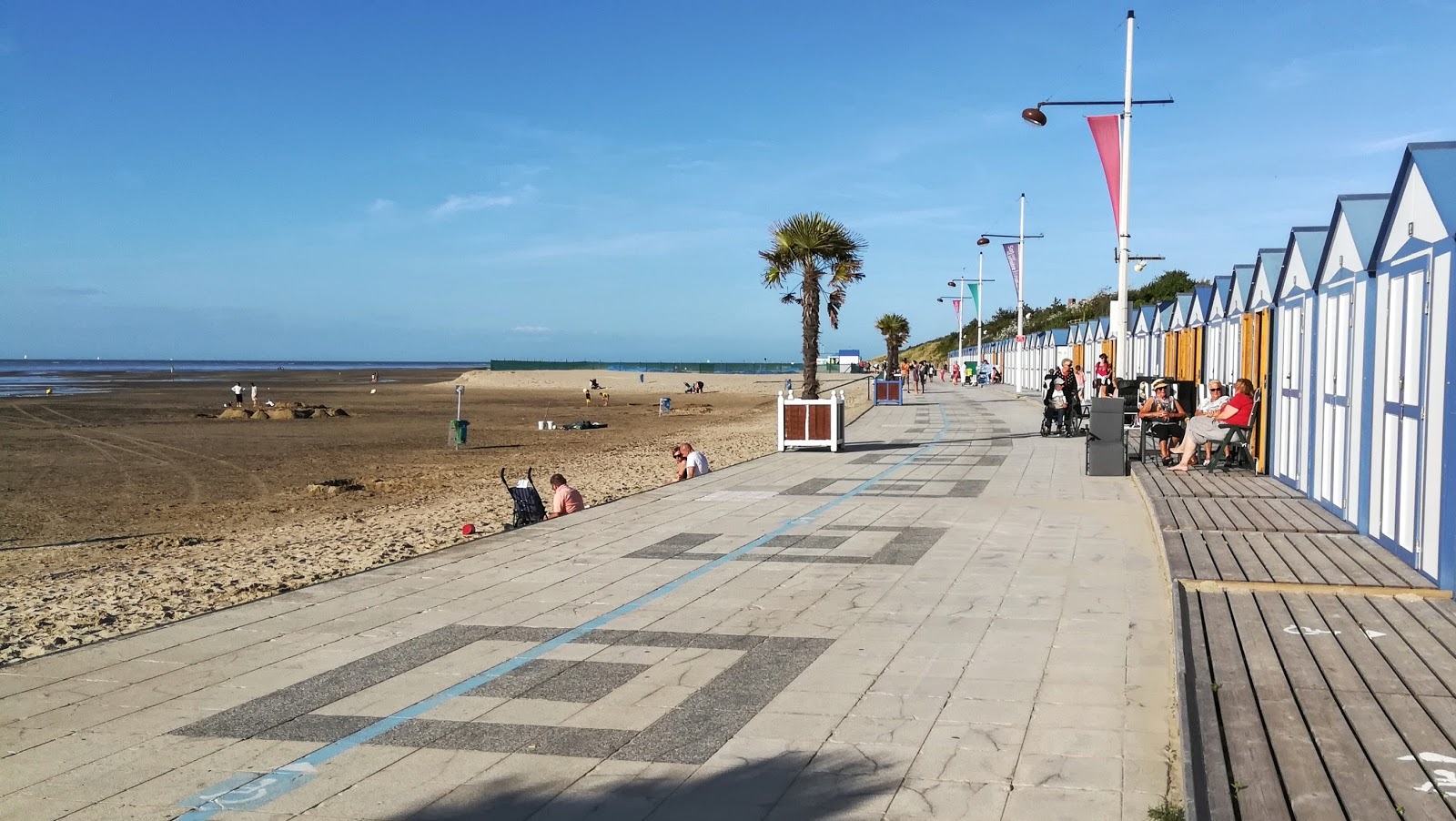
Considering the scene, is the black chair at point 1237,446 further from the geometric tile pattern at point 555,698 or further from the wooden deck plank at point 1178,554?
the geometric tile pattern at point 555,698

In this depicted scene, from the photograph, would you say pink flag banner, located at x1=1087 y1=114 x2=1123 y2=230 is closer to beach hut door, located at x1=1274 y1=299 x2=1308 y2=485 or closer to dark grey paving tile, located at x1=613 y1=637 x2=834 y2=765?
beach hut door, located at x1=1274 y1=299 x2=1308 y2=485

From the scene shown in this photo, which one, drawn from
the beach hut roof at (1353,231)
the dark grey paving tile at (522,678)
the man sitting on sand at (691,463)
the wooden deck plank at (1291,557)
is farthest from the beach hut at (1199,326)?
the dark grey paving tile at (522,678)

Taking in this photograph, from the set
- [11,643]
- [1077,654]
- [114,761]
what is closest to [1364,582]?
[1077,654]

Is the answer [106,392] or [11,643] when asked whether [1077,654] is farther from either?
[106,392]

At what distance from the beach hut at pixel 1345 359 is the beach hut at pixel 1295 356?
309mm

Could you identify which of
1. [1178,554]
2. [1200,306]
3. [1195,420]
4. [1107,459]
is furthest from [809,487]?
[1200,306]

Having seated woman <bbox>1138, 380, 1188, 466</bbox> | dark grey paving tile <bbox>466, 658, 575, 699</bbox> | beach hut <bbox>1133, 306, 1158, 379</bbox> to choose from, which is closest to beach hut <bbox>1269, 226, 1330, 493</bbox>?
seated woman <bbox>1138, 380, 1188, 466</bbox>

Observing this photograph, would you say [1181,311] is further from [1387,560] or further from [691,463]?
[1387,560]

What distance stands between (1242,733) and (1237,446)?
35.1ft

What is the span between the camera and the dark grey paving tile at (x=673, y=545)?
9805 millimetres

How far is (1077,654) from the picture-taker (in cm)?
629

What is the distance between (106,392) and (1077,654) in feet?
219

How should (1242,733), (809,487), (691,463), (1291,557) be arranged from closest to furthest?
(1242,733) → (1291,557) → (809,487) → (691,463)

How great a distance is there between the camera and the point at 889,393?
133 ft
